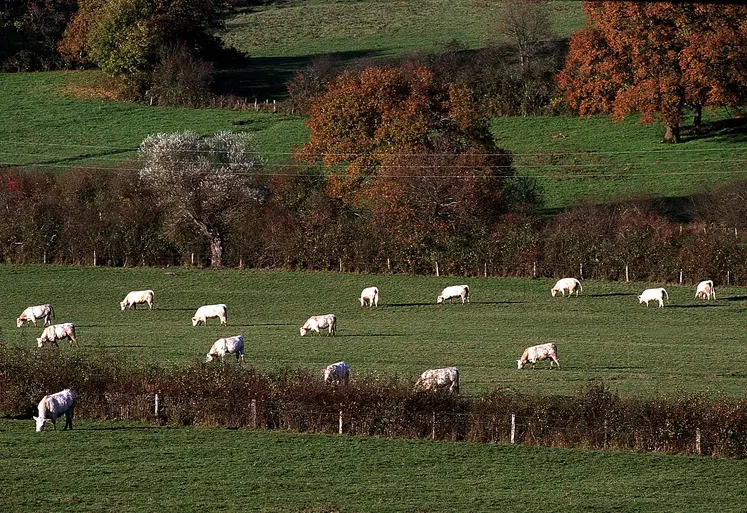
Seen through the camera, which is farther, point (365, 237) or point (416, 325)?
point (365, 237)

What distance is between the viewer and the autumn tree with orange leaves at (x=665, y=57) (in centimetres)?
6775

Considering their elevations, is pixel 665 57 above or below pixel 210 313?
above

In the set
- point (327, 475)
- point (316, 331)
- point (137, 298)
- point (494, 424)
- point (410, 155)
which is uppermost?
point (410, 155)

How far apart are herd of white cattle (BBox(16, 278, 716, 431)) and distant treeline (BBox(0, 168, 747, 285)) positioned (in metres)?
3.05

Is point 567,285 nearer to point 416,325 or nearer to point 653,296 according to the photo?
point 653,296

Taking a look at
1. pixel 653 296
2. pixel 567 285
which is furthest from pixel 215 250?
pixel 653 296

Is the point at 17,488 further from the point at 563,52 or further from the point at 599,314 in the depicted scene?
the point at 563,52

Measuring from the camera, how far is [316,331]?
44.5 m

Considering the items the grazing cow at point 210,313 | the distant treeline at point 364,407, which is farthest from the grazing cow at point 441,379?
the grazing cow at point 210,313

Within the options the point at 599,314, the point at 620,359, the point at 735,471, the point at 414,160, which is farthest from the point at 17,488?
the point at 414,160

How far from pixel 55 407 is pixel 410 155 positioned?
106ft

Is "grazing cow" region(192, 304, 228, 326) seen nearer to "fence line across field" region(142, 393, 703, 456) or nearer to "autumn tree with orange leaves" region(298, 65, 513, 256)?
"autumn tree with orange leaves" region(298, 65, 513, 256)

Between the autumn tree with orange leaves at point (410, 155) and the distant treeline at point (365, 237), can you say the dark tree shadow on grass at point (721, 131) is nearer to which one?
the distant treeline at point (365, 237)

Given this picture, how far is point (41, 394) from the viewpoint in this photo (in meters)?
32.4
